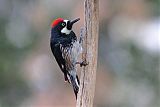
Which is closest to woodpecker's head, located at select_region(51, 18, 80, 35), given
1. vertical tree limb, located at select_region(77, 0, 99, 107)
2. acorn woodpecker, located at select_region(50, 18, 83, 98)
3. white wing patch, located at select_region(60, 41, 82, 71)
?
acorn woodpecker, located at select_region(50, 18, 83, 98)

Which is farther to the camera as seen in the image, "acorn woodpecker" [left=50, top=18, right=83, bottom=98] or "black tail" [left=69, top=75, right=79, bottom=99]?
"acorn woodpecker" [left=50, top=18, right=83, bottom=98]

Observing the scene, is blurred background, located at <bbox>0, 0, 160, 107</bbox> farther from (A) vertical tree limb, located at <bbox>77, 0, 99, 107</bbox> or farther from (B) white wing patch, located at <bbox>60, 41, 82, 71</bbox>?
(A) vertical tree limb, located at <bbox>77, 0, 99, 107</bbox>

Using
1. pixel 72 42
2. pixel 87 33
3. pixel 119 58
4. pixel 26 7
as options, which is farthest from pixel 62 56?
pixel 26 7

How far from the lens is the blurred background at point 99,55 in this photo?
855 centimetres

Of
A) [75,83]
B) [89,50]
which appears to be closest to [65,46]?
[75,83]

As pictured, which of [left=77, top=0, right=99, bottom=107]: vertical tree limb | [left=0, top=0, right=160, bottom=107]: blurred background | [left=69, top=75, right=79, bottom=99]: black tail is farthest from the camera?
[left=0, top=0, right=160, bottom=107]: blurred background

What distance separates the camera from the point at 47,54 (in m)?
9.10

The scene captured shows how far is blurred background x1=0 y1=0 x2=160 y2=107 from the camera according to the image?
337 inches

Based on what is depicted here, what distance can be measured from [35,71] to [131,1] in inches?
72.2

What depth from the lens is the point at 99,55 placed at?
353 inches

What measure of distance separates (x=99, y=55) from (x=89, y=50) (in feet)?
17.2

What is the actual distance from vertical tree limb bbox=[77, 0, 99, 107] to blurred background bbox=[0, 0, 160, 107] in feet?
15.2

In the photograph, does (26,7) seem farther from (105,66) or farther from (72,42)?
(72,42)

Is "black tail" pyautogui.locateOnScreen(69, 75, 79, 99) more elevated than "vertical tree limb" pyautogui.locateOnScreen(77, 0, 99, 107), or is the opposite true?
"vertical tree limb" pyautogui.locateOnScreen(77, 0, 99, 107)
